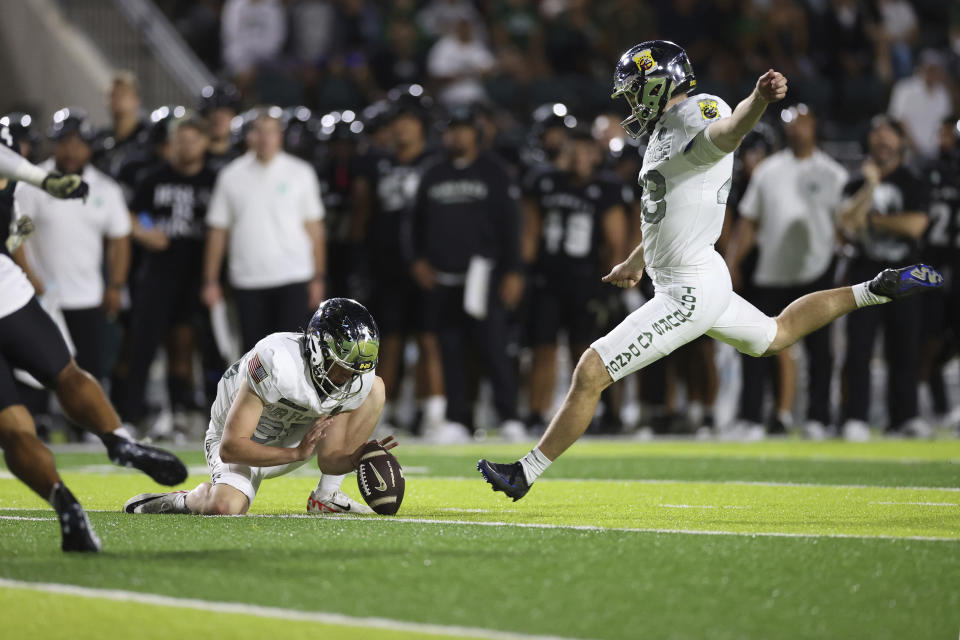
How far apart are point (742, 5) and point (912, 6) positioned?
2.30 metres

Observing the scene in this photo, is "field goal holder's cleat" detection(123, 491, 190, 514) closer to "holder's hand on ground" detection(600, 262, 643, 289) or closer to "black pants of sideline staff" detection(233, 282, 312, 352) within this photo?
"holder's hand on ground" detection(600, 262, 643, 289)

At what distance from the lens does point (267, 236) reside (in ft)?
34.6

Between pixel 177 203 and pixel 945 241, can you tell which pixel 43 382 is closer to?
pixel 177 203

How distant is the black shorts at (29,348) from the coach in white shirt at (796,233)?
6806mm

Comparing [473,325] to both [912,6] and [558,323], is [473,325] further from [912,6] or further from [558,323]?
[912,6]

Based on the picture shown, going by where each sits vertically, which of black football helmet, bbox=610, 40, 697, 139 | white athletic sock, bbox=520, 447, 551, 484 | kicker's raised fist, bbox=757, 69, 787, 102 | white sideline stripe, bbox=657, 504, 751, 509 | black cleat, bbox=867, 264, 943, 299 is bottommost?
white sideline stripe, bbox=657, 504, 751, 509

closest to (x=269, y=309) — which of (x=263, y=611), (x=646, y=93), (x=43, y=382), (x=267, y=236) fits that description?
(x=267, y=236)

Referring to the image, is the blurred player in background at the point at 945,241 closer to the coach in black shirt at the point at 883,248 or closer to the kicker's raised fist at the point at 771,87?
the coach in black shirt at the point at 883,248

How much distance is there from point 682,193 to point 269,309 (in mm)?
4872

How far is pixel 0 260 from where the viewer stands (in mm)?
5461

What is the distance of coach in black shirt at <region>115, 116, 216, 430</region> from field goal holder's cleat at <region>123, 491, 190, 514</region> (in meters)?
4.73

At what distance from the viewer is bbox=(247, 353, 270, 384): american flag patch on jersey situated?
585cm

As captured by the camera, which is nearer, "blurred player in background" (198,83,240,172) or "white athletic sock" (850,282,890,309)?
"white athletic sock" (850,282,890,309)

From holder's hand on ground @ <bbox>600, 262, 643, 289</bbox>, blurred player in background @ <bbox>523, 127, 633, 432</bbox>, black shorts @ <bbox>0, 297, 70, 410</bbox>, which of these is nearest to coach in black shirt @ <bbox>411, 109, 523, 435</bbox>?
blurred player in background @ <bbox>523, 127, 633, 432</bbox>
